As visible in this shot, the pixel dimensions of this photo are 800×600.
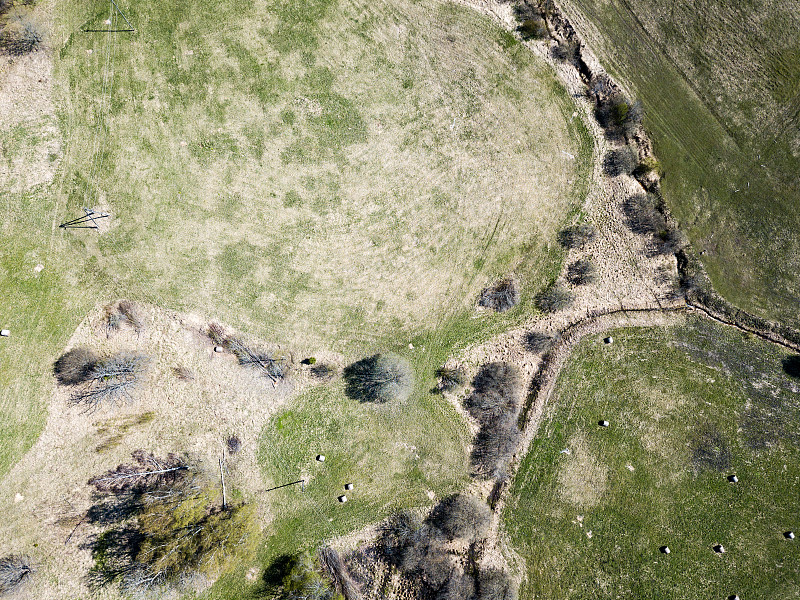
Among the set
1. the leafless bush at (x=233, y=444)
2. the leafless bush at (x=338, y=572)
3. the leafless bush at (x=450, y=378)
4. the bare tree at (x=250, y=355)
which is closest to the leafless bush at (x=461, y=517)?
the leafless bush at (x=338, y=572)

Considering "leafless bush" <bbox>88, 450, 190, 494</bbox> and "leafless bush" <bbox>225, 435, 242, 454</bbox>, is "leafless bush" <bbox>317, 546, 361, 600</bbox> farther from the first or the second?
"leafless bush" <bbox>88, 450, 190, 494</bbox>

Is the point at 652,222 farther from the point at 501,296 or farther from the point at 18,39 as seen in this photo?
the point at 18,39

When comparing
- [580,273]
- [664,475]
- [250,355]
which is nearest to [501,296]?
[580,273]

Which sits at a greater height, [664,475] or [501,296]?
[501,296]

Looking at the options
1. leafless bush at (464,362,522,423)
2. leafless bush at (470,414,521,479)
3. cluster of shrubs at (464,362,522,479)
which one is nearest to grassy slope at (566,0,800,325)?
leafless bush at (464,362,522,423)

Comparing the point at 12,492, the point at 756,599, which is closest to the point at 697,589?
the point at 756,599
